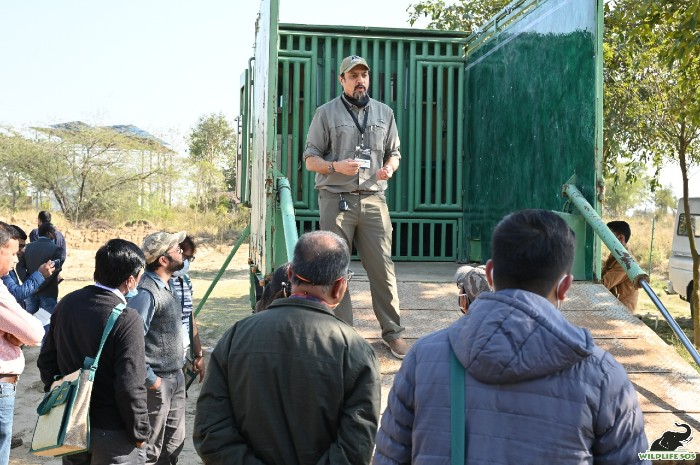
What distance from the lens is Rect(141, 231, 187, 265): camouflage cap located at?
14.8 ft

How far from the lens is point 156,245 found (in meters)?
4.55

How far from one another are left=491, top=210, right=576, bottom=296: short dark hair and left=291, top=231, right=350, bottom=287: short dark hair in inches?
33.6

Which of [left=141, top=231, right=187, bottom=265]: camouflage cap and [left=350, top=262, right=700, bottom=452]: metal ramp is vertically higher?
[left=141, top=231, right=187, bottom=265]: camouflage cap

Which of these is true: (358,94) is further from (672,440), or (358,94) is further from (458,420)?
(458,420)

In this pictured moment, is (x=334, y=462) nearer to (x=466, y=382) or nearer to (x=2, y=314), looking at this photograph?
(x=466, y=382)

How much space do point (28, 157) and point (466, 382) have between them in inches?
1141

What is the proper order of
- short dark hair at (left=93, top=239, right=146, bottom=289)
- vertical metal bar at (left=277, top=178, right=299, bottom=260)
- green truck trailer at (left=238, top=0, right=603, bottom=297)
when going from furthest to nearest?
1. green truck trailer at (left=238, top=0, right=603, bottom=297)
2. vertical metal bar at (left=277, top=178, right=299, bottom=260)
3. short dark hair at (left=93, top=239, right=146, bottom=289)

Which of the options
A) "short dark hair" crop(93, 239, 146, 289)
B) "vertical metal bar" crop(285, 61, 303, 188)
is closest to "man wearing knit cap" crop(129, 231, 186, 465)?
"short dark hair" crop(93, 239, 146, 289)

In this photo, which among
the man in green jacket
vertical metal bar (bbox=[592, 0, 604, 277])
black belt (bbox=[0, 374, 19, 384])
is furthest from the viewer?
vertical metal bar (bbox=[592, 0, 604, 277])

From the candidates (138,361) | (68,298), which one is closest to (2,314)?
(68,298)

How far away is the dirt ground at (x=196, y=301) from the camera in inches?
259

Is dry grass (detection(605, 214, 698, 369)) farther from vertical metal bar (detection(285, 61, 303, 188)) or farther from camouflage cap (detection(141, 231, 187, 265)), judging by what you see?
camouflage cap (detection(141, 231, 187, 265))

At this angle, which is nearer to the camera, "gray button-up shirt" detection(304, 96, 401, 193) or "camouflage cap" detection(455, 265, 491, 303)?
"camouflage cap" detection(455, 265, 491, 303)

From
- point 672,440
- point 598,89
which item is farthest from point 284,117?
point 672,440
